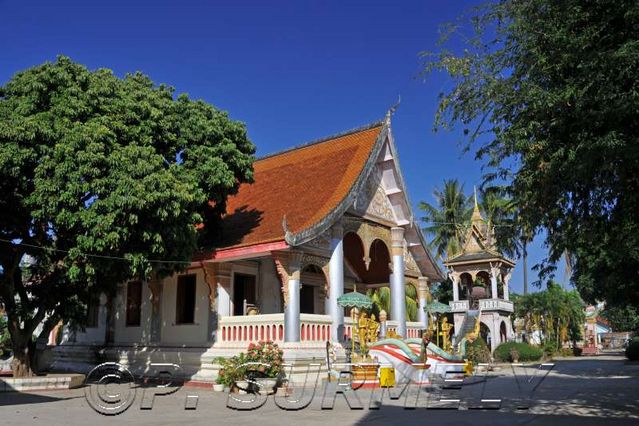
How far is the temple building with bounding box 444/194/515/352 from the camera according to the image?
113 ft

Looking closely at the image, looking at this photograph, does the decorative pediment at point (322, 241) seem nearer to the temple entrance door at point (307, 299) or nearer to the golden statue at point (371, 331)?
the golden statue at point (371, 331)

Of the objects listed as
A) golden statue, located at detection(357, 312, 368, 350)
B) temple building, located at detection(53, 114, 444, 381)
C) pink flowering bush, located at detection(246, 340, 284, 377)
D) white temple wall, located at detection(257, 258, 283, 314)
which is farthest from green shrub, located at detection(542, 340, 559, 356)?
pink flowering bush, located at detection(246, 340, 284, 377)

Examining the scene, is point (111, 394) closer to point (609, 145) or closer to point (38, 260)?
point (38, 260)

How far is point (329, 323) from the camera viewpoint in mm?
16953

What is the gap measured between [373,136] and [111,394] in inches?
446

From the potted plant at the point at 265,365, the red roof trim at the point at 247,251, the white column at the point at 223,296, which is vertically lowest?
the potted plant at the point at 265,365

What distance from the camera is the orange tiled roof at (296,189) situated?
677 inches

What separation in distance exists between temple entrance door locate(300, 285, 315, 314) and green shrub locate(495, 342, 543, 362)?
1507cm

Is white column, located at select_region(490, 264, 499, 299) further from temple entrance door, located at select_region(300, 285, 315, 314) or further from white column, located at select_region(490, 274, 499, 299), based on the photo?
temple entrance door, located at select_region(300, 285, 315, 314)

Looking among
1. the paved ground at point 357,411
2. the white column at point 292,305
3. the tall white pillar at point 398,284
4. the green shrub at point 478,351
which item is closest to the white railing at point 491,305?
the green shrub at point 478,351

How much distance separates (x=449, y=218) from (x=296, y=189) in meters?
30.4

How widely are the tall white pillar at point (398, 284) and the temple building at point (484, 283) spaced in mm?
15333

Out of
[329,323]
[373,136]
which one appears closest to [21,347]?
[329,323]

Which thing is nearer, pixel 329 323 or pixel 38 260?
pixel 38 260
